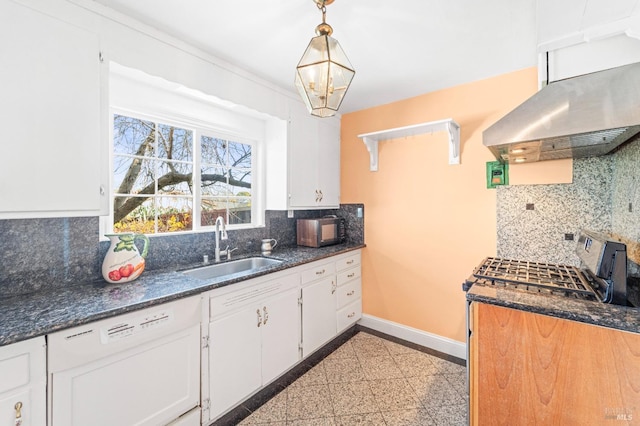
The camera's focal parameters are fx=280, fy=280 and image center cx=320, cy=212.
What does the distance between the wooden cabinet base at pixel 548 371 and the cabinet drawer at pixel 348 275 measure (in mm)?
1532

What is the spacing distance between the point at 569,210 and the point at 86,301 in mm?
2982

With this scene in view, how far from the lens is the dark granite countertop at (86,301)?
1.06m

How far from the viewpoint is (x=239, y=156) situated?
263 centimetres

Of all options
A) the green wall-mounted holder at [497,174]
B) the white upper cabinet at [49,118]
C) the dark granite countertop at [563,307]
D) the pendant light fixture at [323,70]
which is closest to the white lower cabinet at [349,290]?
the green wall-mounted holder at [497,174]

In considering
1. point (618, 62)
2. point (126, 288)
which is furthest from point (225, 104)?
point (618, 62)

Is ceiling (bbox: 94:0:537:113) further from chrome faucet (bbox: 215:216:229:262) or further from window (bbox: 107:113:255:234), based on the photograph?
chrome faucet (bbox: 215:216:229:262)

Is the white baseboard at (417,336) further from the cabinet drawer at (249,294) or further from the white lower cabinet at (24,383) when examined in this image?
the white lower cabinet at (24,383)

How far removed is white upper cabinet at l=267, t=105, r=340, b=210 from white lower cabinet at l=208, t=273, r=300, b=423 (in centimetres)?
82

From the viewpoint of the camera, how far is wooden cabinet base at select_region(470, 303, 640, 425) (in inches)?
40.7

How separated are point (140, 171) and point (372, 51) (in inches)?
71.7

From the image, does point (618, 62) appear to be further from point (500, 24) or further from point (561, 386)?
point (561, 386)

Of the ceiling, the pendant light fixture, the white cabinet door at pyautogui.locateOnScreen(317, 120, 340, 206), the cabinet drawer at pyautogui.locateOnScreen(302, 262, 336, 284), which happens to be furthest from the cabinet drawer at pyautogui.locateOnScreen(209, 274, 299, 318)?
the ceiling

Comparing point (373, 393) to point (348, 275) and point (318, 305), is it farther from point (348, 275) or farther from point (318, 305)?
point (348, 275)

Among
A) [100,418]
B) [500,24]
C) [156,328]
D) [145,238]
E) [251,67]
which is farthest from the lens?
[251,67]
